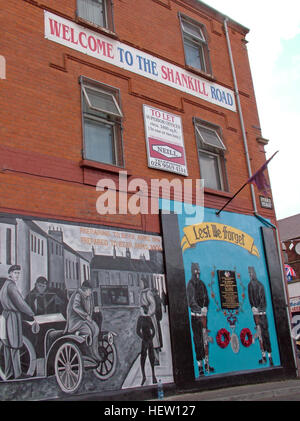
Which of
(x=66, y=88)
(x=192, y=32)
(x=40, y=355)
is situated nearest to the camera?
(x=40, y=355)

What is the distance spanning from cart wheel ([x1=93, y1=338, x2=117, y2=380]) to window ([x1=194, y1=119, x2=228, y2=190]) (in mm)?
4966

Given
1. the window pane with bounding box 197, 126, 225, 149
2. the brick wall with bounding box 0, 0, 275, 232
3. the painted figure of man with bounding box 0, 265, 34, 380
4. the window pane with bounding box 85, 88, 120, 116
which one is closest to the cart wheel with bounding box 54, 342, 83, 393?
the painted figure of man with bounding box 0, 265, 34, 380

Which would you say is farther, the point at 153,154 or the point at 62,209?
the point at 153,154

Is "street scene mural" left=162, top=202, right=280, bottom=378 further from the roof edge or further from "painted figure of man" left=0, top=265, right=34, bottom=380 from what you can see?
the roof edge

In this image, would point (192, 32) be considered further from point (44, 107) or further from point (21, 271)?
point (21, 271)

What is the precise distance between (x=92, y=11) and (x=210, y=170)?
474 centimetres

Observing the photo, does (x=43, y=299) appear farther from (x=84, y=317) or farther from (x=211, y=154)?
(x=211, y=154)

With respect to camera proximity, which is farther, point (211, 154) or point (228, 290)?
point (211, 154)

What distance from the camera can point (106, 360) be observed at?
778 centimetres

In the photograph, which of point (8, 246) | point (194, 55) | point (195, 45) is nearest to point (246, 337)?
point (8, 246)

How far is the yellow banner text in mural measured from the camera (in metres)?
10.0
